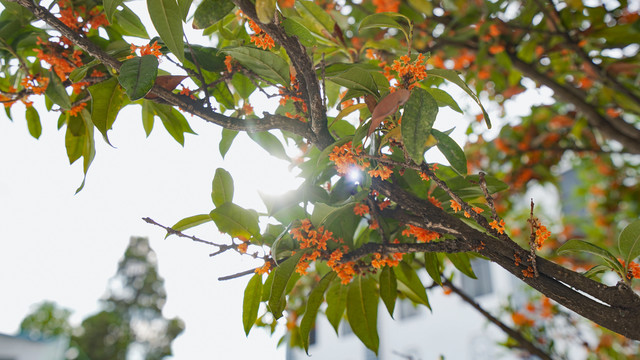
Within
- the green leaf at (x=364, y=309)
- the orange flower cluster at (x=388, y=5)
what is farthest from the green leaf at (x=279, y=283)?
the orange flower cluster at (x=388, y=5)

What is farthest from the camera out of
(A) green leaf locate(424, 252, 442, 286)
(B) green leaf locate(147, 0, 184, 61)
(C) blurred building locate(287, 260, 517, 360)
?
(C) blurred building locate(287, 260, 517, 360)

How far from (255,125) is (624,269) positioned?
624 mm

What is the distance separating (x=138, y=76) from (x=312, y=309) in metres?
0.53

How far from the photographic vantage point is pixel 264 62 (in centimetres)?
65

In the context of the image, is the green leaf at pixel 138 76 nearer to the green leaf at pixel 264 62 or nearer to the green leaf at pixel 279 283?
the green leaf at pixel 264 62

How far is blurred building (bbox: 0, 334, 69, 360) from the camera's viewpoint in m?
8.40

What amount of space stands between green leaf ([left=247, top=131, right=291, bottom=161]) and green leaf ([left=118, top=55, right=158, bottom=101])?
0.95 feet

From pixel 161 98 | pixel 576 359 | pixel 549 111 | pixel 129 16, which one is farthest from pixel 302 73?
pixel 576 359

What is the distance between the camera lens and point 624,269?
631 mm

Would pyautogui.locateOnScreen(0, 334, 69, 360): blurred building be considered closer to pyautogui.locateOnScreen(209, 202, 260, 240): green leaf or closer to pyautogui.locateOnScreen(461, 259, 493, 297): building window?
pyautogui.locateOnScreen(461, 259, 493, 297): building window

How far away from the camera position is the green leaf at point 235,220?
2.29 feet

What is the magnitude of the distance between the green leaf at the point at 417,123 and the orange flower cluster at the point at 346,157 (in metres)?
0.09

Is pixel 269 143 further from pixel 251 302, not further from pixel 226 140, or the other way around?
pixel 251 302

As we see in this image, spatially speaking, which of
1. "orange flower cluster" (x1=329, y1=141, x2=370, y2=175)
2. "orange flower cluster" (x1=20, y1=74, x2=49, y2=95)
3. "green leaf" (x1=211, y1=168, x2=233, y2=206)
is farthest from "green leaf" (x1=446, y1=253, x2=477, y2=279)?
"orange flower cluster" (x1=20, y1=74, x2=49, y2=95)
